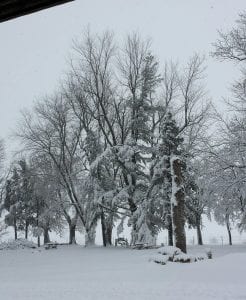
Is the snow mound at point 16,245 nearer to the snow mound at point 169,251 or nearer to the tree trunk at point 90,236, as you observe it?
the tree trunk at point 90,236

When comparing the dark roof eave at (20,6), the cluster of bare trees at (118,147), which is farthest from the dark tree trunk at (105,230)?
the dark roof eave at (20,6)

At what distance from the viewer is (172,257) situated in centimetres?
1828

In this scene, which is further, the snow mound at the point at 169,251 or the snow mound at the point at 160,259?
the snow mound at the point at 169,251

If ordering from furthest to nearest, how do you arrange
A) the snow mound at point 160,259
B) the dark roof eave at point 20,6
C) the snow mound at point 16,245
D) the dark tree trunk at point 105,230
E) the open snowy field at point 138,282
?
the dark tree trunk at point 105,230 → the snow mound at point 16,245 → the snow mound at point 160,259 → the open snowy field at point 138,282 → the dark roof eave at point 20,6

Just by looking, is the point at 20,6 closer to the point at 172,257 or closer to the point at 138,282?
the point at 138,282

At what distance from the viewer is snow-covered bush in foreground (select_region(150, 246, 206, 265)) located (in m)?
17.8

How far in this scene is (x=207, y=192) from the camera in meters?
23.8

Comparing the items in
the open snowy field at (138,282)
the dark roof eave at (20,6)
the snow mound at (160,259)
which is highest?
the dark roof eave at (20,6)

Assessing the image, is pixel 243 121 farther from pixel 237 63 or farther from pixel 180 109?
pixel 180 109

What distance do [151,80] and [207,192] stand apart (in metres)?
13.0

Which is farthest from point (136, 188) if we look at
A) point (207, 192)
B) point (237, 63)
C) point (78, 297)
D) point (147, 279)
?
point (78, 297)

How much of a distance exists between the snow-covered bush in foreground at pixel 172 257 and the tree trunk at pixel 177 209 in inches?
81.5

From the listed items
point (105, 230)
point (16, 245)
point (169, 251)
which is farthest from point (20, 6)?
point (105, 230)

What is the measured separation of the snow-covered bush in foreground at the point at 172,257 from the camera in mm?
17783
